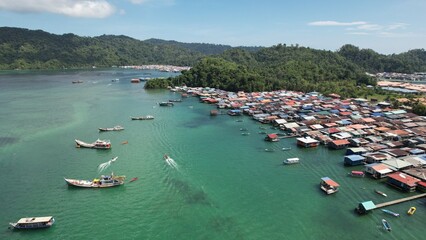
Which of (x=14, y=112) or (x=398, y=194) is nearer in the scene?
(x=398, y=194)

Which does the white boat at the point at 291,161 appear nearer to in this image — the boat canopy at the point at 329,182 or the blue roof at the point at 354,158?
the blue roof at the point at 354,158

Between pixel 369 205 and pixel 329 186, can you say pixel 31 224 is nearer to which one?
pixel 329 186

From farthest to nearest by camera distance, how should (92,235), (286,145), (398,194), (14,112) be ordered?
(14,112)
(286,145)
(398,194)
(92,235)

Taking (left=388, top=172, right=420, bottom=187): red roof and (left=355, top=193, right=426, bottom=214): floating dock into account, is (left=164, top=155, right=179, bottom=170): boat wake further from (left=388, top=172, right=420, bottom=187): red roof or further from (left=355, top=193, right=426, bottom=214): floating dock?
(left=388, top=172, right=420, bottom=187): red roof

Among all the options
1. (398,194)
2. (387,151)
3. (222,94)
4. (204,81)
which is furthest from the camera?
(204,81)

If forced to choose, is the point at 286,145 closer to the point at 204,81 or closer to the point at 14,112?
the point at 14,112

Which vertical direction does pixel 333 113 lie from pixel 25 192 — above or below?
above

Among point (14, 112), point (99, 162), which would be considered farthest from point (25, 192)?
point (14, 112)

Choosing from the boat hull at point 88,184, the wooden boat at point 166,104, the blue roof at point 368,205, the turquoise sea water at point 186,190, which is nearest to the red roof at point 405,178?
the turquoise sea water at point 186,190
